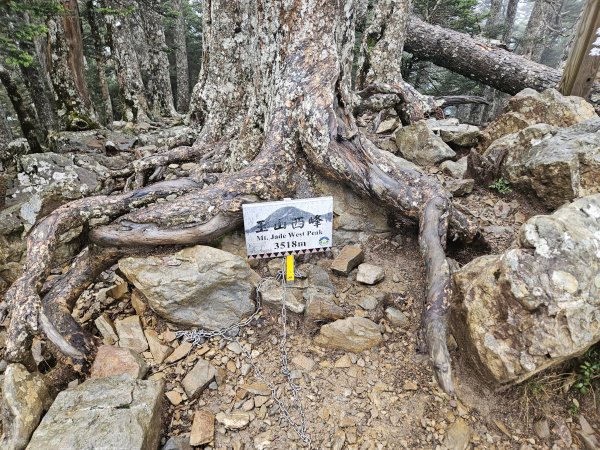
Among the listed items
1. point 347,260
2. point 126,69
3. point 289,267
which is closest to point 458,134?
point 347,260

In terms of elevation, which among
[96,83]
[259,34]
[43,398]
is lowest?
[96,83]

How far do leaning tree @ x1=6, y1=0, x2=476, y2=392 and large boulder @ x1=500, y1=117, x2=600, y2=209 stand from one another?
1.15 m

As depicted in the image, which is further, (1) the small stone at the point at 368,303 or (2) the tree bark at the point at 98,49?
(2) the tree bark at the point at 98,49

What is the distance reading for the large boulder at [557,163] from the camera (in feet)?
11.7

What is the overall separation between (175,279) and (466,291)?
242 centimetres

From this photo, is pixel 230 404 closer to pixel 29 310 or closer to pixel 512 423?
pixel 29 310

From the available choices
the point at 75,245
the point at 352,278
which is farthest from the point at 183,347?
the point at 75,245

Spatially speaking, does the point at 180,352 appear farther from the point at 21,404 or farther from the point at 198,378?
the point at 21,404

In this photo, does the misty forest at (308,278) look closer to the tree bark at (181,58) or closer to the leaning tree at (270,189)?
the leaning tree at (270,189)

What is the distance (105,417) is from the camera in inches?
88.2

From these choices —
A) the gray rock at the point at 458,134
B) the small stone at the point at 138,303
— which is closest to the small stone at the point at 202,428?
the small stone at the point at 138,303

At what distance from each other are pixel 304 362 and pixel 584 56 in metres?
5.21

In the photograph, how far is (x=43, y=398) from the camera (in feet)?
8.18

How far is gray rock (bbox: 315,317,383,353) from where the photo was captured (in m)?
2.93
